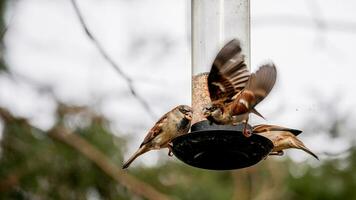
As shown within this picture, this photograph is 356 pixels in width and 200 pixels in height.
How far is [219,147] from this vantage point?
3260 mm

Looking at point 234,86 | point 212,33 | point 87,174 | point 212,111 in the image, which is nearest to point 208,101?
point 212,33

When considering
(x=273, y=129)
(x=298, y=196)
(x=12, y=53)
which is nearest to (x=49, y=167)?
(x=12, y=53)

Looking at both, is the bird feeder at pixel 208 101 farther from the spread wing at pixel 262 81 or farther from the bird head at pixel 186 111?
the spread wing at pixel 262 81

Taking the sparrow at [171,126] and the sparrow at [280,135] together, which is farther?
the sparrow at [171,126]

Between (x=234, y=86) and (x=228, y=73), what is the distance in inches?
2.6

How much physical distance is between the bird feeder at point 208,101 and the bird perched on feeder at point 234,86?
0.20 ft

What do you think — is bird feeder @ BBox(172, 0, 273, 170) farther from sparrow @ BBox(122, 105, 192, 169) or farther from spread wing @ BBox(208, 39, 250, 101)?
spread wing @ BBox(208, 39, 250, 101)

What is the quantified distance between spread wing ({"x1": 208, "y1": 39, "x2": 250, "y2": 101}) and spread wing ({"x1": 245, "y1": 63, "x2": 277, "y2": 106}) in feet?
0.36

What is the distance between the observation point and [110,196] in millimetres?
6102

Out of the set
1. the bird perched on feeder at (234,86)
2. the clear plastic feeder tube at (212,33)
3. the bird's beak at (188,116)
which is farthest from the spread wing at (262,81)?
the clear plastic feeder tube at (212,33)

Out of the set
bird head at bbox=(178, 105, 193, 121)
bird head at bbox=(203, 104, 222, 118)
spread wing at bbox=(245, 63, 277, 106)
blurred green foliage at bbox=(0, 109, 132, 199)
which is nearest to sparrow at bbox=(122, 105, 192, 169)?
bird head at bbox=(178, 105, 193, 121)

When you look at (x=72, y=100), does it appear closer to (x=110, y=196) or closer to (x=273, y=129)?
(x=110, y=196)

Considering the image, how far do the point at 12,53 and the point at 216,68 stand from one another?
10.2ft

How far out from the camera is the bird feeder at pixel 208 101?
3234 mm
